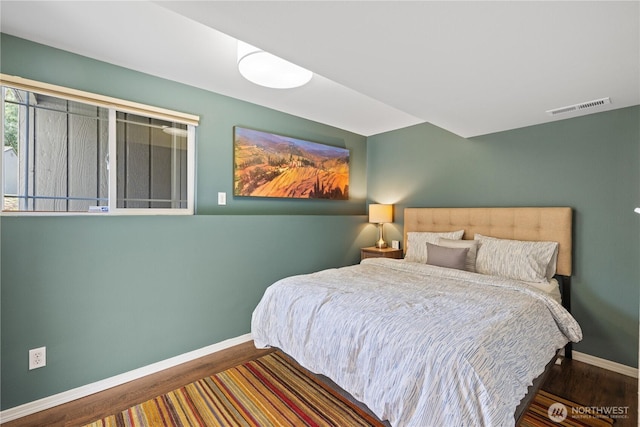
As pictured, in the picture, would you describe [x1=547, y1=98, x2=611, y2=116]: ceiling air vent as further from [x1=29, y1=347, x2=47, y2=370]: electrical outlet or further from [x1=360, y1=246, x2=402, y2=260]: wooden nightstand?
[x1=29, y1=347, x2=47, y2=370]: electrical outlet

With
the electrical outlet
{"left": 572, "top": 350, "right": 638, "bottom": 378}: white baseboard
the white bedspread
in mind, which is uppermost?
the white bedspread

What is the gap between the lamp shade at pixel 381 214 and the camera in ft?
13.0

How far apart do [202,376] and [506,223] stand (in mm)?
3142

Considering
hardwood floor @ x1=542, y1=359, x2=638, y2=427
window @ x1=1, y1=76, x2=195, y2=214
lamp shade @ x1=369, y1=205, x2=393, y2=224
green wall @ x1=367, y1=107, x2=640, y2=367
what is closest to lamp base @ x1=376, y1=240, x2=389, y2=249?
lamp shade @ x1=369, y1=205, x2=393, y2=224

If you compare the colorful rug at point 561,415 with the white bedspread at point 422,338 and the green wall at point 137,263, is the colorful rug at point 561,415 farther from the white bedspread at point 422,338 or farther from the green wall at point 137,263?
the green wall at point 137,263

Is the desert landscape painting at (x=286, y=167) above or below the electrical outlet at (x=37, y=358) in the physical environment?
above

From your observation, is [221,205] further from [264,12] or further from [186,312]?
[264,12]

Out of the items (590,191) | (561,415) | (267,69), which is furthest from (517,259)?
(267,69)

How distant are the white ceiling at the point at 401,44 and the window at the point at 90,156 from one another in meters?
0.41

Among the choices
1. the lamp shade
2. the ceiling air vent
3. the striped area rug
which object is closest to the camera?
the striped area rug

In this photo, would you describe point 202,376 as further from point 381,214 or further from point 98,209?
point 381,214

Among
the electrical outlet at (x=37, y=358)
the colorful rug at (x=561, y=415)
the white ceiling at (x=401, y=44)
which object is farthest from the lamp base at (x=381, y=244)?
the electrical outlet at (x=37, y=358)

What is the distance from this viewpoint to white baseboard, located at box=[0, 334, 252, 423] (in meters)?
1.89

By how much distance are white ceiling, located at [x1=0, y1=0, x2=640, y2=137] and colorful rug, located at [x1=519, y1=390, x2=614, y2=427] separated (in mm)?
2157
